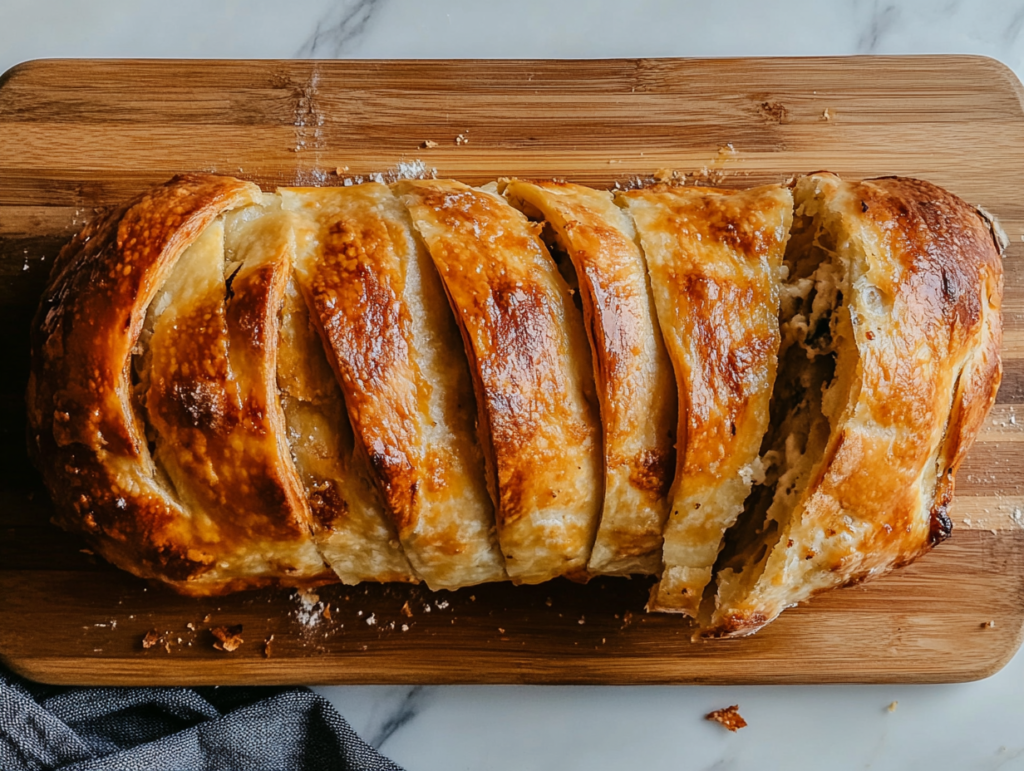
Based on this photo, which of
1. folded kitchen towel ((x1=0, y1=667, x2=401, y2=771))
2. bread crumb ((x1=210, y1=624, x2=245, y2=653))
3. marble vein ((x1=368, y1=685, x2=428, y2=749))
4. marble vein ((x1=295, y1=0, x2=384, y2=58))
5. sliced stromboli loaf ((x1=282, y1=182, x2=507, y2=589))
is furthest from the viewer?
marble vein ((x1=295, y1=0, x2=384, y2=58))

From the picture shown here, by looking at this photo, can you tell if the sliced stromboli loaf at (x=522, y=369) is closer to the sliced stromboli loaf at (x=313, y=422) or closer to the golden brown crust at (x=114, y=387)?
the sliced stromboli loaf at (x=313, y=422)

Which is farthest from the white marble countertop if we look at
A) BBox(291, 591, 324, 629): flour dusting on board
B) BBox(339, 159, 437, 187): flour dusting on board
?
BBox(339, 159, 437, 187): flour dusting on board

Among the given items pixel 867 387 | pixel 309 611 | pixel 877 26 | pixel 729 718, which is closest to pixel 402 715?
pixel 309 611

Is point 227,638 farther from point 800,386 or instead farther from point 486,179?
point 800,386

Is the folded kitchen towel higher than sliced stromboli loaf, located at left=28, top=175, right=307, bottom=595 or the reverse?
the reverse

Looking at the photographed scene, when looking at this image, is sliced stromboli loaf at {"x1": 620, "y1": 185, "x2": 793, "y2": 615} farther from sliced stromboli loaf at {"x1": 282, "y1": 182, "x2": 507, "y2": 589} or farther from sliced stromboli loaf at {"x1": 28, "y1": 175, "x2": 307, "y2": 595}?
sliced stromboli loaf at {"x1": 28, "y1": 175, "x2": 307, "y2": 595}

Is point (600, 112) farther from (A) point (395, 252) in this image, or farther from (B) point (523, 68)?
(A) point (395, 252)

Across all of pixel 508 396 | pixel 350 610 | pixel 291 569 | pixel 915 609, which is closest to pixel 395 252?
pixel 508 396

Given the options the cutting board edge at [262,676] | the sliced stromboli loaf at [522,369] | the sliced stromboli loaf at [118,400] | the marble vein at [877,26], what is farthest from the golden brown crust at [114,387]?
the marble vein at [877,26]
